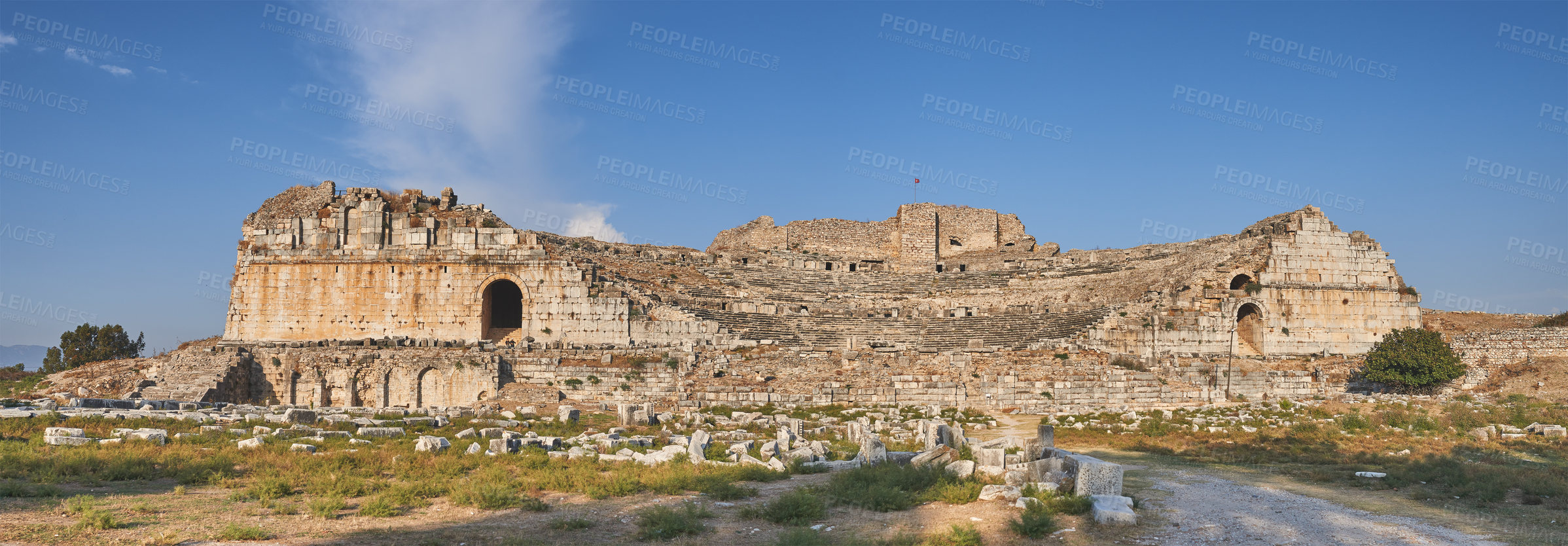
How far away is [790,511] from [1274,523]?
444cm

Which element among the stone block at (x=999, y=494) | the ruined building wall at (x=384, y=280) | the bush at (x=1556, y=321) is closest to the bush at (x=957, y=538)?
the stone block at (x=999, y=494)

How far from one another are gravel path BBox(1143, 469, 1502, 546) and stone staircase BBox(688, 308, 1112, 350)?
1528 cm

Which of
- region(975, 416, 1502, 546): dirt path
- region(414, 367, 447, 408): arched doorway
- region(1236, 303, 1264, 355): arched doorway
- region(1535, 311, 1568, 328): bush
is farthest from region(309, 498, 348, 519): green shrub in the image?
region(1535, 311, 1568, 328): bush

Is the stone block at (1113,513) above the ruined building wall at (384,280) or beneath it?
beneath

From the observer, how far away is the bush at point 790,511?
8.02 m

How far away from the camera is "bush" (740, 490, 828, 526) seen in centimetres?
802

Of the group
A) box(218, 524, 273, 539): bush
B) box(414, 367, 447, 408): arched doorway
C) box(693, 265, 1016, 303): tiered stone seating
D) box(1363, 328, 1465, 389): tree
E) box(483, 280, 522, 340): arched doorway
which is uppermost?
box(693, 265, 1016, 303): tiered stone seating

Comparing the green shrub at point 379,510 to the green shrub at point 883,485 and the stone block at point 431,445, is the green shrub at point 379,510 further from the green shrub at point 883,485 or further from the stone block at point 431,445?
the green shrub at point 883,485

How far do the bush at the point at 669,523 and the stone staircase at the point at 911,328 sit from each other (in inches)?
658

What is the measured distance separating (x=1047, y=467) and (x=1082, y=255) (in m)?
26.2

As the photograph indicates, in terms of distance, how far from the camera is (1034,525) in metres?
7.36

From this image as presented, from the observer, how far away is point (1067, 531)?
743cm

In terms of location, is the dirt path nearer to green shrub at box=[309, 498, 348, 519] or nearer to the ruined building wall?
green shrub at box=[309, 498, 348, 519]

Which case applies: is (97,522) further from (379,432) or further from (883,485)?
(883,485)
